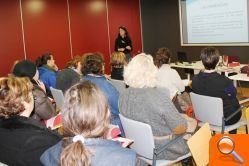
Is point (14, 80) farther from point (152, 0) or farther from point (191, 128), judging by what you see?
point (152, 0)

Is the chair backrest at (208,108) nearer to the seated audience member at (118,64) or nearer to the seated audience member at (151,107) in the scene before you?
the seated audience member at (151,107)

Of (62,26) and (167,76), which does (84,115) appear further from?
(62,26)

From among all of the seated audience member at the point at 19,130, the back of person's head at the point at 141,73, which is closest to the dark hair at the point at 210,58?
the back of person's head at the point at 141,73

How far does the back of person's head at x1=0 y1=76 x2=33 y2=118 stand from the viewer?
187cm

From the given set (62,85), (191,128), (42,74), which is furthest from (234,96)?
(42,74)

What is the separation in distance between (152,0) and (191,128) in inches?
272

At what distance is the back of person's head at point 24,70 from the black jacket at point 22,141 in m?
1.59

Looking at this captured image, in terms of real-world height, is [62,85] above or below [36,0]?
below

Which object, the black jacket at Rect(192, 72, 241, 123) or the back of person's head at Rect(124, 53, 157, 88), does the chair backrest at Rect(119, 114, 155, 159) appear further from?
the black jacket at Rect(192, 72, 241, 123)

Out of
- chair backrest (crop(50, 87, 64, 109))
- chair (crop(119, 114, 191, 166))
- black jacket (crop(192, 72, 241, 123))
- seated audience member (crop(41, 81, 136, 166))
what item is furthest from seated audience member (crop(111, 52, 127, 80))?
seated audience member (crop(41, 81, 136, 166))

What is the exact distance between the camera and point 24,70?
343 cm

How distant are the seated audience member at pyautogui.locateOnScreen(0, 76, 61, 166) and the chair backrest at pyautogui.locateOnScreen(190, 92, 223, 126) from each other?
5.38ft

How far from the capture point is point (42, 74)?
4844 millimetres

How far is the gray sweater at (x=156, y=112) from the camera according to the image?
95.9 inches
